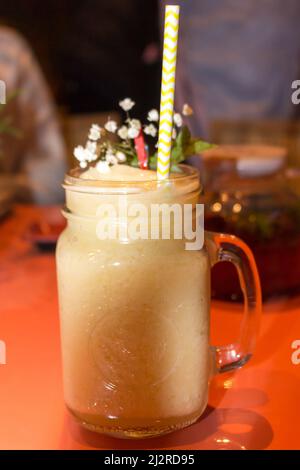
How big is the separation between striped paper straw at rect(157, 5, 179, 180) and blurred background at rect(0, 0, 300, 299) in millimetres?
404

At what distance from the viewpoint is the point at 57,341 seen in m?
0.94

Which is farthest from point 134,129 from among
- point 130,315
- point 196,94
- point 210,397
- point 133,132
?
point 196,94

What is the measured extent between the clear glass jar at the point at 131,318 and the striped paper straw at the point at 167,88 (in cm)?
3

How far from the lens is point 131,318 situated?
67 cm

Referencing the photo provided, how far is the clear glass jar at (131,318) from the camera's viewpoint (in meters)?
0.67

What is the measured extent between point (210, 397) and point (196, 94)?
42.1 inches

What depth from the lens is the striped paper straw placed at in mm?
638

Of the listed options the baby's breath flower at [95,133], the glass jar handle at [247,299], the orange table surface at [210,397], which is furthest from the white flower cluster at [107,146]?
the orange table surface at [210,397]

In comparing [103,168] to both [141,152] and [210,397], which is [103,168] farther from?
[210,397]

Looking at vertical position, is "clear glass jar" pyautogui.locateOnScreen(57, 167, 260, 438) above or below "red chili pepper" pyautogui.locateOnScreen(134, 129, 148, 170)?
below

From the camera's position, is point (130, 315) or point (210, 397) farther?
point (210, 397)

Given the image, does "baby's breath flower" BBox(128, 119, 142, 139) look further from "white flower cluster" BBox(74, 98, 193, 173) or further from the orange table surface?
the orange table surface

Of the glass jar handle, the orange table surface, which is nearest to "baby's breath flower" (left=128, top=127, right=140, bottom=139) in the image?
the glass jar handle

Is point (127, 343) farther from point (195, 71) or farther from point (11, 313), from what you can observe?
point (195, 71)
